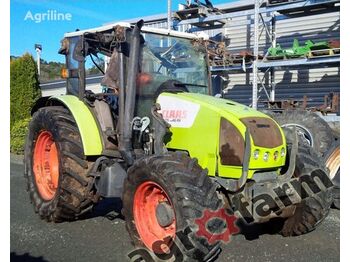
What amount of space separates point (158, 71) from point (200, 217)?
202cm

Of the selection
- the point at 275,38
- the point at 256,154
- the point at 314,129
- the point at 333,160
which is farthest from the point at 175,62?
the point at 275,38

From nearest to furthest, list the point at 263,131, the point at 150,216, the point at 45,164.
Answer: the point at 263,131
the point at 150,216
the point at 45,164

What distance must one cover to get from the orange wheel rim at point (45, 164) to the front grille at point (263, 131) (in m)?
3.01

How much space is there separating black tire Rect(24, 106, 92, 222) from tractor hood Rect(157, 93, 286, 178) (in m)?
1.32

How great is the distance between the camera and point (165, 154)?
13.5ft

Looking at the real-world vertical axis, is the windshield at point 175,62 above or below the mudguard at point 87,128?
above

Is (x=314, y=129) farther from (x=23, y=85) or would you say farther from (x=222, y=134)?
(x=23, y=85)

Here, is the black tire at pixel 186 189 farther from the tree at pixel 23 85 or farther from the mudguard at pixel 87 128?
the tree at pixel 23 85

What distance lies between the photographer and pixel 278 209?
421 centimetres

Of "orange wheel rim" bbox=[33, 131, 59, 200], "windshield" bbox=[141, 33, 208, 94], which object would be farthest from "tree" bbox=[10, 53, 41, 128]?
"windshield" bbox=[141, 33, 208, 94]

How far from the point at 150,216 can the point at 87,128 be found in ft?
4.88

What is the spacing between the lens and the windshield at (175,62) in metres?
4.90

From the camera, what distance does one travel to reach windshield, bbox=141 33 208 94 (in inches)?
193

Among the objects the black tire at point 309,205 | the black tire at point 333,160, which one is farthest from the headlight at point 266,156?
the black tire at point 333,160
